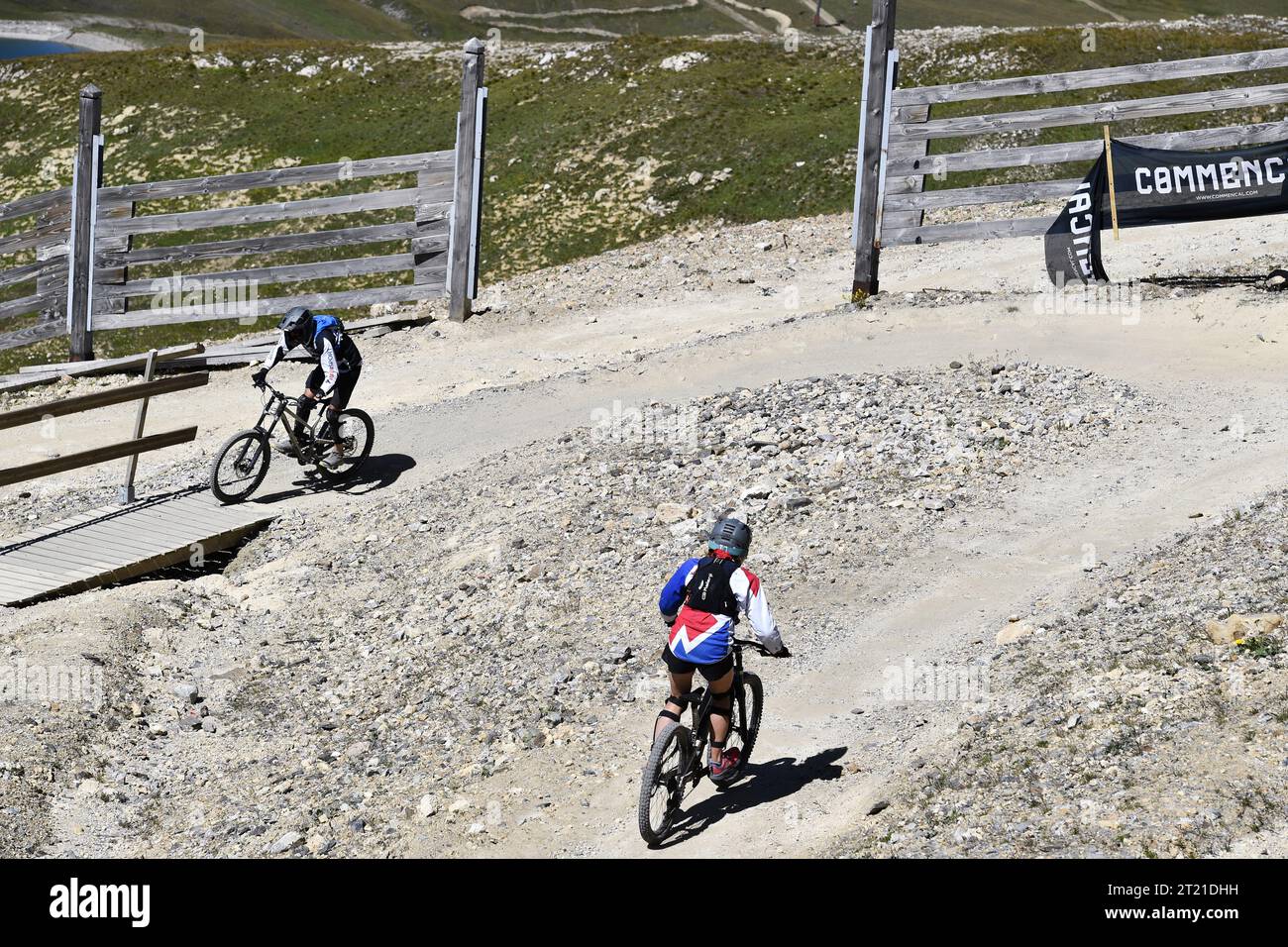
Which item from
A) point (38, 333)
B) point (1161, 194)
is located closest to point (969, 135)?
point (1161, 194)

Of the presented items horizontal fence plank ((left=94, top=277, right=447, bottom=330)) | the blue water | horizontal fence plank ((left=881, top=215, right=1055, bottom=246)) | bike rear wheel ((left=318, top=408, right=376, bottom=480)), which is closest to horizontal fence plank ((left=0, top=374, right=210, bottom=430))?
bike rear wheel ((left=318, top=408, right=376, bottom=480))

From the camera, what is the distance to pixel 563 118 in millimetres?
35656

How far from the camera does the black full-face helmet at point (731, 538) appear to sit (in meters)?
8.54

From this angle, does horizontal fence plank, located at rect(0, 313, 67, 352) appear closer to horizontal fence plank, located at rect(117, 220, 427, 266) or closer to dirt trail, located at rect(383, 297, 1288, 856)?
horizontal fence plank, located at rect(117, 220, 427, 266)

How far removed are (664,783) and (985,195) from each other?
13159mm

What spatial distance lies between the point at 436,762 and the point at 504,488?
17.3 ft

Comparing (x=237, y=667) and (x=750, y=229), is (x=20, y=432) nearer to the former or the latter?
(x=237, y=667)

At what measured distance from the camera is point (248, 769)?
34.1ft

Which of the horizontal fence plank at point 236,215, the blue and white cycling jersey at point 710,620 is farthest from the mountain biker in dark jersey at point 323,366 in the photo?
the blue and white cycling jersey at point 710,620

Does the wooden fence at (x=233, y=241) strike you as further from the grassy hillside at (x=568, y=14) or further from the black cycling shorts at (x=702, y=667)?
the grassy hillside at (x=568, y=14)

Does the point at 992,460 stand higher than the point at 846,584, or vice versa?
the point at 992,460

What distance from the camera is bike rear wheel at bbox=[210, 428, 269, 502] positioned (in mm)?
15508

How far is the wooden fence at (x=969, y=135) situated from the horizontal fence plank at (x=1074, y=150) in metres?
0.01

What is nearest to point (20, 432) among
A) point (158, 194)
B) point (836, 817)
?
point (158, 194)
